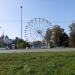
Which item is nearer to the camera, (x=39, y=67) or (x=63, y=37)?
(x=39, y=67)

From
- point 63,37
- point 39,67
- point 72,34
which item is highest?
point 72,34

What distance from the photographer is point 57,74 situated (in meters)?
7.24

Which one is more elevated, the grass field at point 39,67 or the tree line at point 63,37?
the tree line at point 63,37

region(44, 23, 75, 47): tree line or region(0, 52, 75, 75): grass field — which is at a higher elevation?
region(44, 23, 75, 47): tree line

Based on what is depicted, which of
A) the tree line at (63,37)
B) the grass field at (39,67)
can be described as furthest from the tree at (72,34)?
the grass field at (39,67)

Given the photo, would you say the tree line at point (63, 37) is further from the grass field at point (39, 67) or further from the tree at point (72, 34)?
the grass field at point (39, 67)

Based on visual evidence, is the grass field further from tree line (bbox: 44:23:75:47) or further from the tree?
the tree

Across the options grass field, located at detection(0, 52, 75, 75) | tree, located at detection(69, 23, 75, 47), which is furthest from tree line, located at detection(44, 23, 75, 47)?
grass field, located at detection(0, 52, 75, 75)

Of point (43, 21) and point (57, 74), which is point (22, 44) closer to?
point (43, 21)

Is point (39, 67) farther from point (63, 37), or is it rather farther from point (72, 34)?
point (63, 37)

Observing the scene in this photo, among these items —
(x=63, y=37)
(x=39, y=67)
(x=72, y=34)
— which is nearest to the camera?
(x=39, y=67)

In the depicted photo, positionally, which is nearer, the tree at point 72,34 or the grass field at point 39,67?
the grass field at point 39,67

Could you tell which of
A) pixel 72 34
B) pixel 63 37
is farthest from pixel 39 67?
pixel 63 37

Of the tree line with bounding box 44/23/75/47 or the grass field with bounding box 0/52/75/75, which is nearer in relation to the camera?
the grass field with bounding box 0/52/75/75
